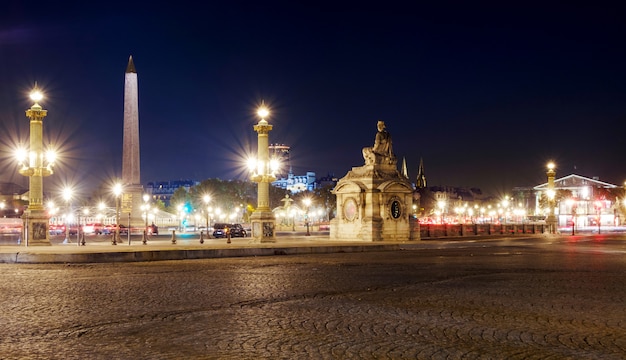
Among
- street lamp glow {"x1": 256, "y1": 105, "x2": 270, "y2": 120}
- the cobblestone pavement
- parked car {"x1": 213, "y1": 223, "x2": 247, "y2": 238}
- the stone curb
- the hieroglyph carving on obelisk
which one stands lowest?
the cobblestone pavement

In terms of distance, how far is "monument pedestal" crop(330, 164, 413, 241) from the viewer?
121ft

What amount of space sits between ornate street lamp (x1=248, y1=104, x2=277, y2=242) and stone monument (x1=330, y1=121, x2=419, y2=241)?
5985 mm

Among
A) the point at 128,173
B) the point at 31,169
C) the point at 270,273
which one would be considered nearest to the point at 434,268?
the point at 270,273

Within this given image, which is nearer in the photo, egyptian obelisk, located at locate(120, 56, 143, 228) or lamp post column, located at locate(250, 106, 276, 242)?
lamp post column, located at locate(250, 106, 276, 242)

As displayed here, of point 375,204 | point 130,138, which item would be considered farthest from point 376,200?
point 130,138

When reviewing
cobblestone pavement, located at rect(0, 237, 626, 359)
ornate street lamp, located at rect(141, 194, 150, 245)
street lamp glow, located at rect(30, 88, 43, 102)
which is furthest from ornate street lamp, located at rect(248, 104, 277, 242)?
cobblestone pavement, located at rect(0, 237, 626, 359)

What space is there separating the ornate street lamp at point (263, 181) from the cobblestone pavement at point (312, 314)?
46.7ft

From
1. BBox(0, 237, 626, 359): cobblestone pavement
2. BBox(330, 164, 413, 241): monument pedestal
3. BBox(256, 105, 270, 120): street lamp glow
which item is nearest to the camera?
BBox(0, 237, 626, 359): cobblestone pavement

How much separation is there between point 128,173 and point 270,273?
46.6m

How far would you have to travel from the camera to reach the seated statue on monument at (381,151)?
3809 cm

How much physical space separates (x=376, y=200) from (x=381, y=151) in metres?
2.97

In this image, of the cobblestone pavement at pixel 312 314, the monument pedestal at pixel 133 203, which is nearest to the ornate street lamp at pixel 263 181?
the cobblestone pavement at pixel 312 314

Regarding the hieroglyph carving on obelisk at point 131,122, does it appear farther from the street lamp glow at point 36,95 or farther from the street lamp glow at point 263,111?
the street lamp glow at point 263,111

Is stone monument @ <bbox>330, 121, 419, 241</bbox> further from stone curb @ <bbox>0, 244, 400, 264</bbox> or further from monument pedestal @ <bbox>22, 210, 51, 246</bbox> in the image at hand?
monument pedestal @ <bbox>22, 210, 51, 246</bbox>
